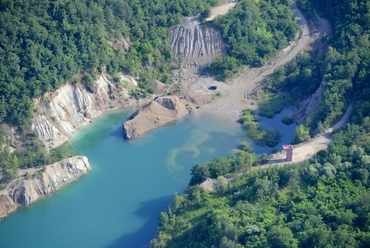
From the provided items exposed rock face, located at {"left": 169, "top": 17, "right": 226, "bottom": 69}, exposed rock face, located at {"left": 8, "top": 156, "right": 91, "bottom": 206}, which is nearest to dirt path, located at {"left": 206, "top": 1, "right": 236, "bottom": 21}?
exposed rock face, located at {"left": 169, "top": 17, "right": 226, "bottom": 69}

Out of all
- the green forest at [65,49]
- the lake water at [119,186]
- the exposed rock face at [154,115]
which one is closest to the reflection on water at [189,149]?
the lake water at [119,186]

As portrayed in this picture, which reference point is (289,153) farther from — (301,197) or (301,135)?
(301,197)

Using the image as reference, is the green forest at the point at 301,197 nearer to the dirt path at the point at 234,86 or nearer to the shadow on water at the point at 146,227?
the shadow on water at the point at 146,227

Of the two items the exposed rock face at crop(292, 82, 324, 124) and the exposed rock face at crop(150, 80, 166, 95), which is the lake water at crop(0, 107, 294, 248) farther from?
the exposed rock face at crop(150, 80, 166, 95)

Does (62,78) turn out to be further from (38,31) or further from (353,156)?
(353,156)

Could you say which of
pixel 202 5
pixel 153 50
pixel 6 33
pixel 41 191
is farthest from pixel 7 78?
pixel 202 5
